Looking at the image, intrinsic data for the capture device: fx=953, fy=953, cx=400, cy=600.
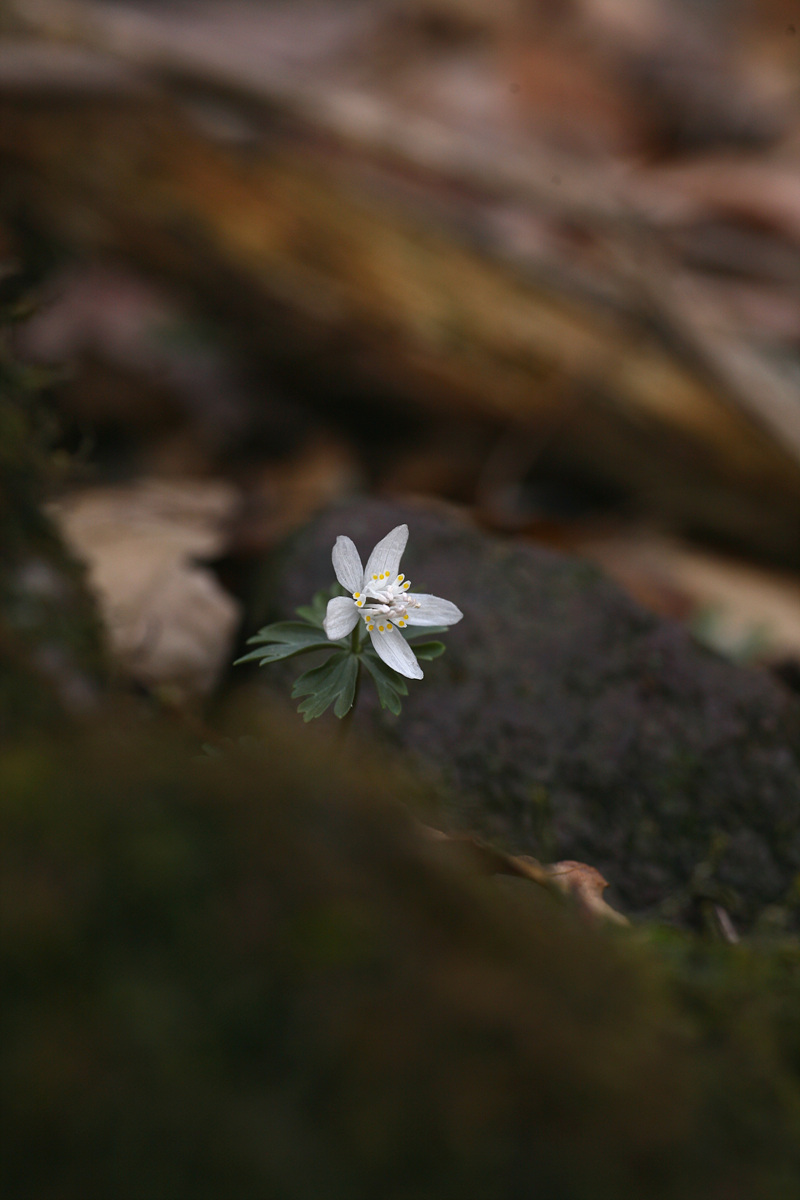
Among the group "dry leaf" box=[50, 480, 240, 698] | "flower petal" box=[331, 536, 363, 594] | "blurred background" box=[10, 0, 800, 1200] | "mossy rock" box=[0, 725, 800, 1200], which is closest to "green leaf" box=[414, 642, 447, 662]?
"flower petal" box=[331, 536, 363, 594]

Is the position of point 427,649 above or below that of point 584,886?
above

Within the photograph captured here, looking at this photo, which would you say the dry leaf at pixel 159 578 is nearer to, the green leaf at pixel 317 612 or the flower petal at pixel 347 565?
the green leaf at pixel 317 612

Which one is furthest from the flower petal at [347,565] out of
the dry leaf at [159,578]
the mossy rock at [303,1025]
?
the dry leaf at [159,578]

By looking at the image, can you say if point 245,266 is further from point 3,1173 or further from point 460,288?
point 3,1173

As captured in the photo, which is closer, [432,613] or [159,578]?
[432,613]

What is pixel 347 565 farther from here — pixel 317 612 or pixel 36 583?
pixel 36 583

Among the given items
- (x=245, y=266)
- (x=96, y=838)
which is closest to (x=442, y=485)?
(x=245, y=266)

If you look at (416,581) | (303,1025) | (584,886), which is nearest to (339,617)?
(584,886)
